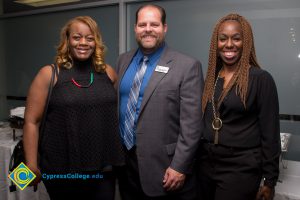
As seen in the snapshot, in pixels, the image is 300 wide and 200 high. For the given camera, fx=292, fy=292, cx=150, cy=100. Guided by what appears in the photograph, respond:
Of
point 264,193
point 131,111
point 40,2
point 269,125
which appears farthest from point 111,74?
point 40,2

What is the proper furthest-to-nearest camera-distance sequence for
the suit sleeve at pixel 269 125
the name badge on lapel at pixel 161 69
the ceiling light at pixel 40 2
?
the ceiling light at pixel 40 2, the name badge on lapel at pixel 161 69, the suit sleeve at pixel 269 125

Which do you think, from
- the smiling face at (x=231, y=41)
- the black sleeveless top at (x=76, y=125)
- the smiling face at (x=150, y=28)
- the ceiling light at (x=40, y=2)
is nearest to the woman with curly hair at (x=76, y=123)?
the black sleeveless top at (x=76, y=125)

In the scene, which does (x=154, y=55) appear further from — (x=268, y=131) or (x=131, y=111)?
(x=268, y=131)

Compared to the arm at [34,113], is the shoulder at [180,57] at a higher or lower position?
higher

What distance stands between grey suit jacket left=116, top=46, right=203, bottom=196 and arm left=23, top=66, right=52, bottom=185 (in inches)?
20.7

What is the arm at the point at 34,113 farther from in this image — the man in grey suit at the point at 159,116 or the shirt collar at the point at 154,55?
the shirt collar at the point at 154,55

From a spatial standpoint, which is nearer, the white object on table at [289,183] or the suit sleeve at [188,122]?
the suit sleeve at [188,122]

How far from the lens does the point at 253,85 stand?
1448 millimetres

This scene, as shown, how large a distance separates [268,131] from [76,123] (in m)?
0.96

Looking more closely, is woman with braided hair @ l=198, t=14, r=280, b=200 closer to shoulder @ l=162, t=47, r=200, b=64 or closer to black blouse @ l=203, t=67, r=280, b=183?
black blouse @ l=203, t=67, r=280, b=183

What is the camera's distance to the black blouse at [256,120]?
142 centimetres

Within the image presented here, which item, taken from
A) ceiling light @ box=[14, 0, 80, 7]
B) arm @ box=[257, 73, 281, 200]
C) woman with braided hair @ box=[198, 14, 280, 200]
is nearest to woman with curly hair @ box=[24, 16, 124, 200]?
woman with braided hair @ box=[198, 14, 280, 200]

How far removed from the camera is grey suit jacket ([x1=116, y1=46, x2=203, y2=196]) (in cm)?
159

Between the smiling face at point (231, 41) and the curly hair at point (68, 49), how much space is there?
0.67 metres
